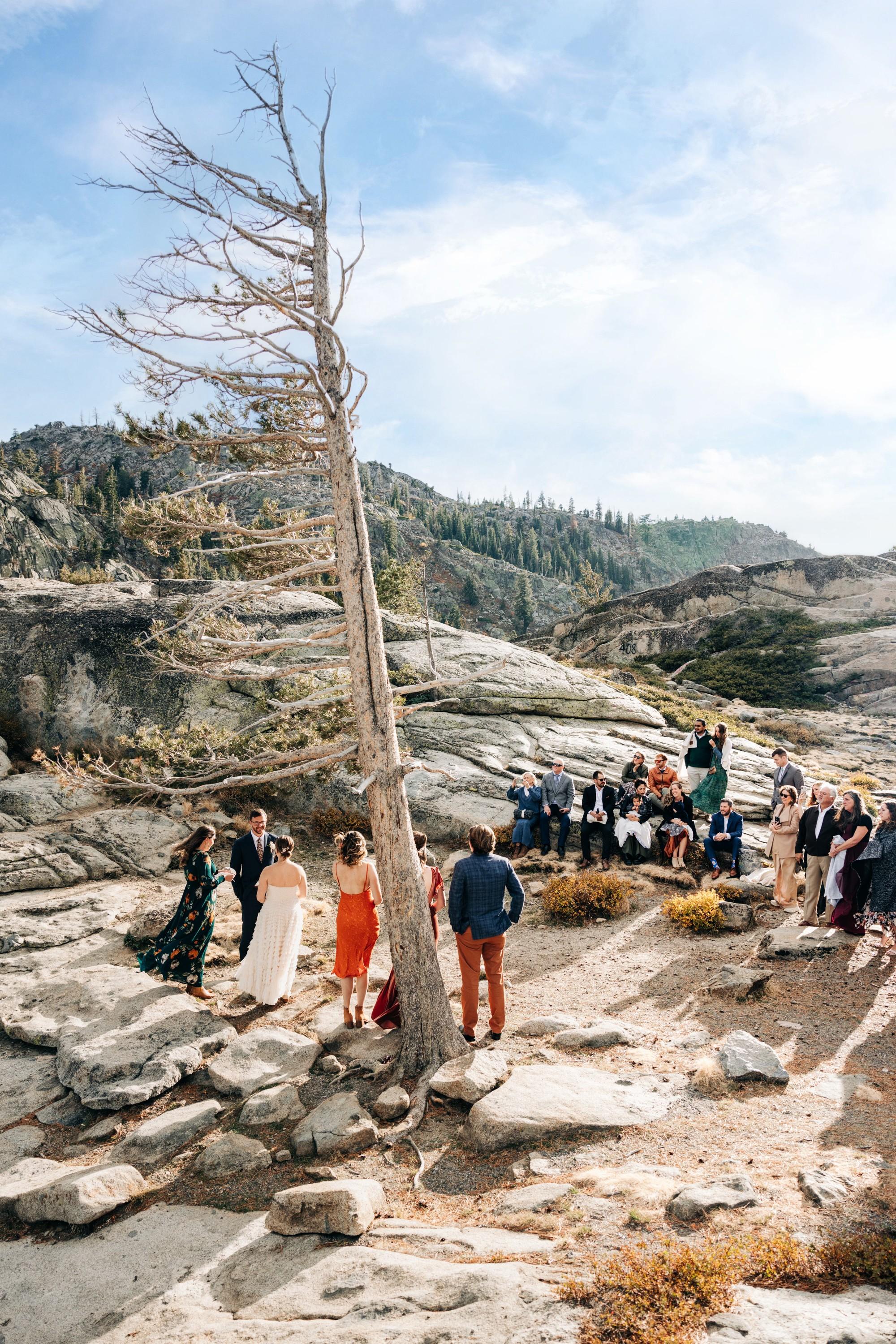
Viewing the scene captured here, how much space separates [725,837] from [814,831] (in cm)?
227

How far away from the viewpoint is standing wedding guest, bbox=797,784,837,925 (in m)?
9.97

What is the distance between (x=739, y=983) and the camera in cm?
835

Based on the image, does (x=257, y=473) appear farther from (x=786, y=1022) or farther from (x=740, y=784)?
(x=740, y=784)

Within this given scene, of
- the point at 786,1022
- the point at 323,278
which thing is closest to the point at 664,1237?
the point at 786,1022

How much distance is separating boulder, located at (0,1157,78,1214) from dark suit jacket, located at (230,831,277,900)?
3.36m

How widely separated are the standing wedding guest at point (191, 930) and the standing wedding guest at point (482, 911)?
3.22 metres

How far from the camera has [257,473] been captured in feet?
22.4

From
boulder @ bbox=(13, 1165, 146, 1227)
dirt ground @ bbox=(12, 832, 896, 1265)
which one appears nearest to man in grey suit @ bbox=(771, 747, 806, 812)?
dirt ground @ bbox=(12, 832, 896, 1265)

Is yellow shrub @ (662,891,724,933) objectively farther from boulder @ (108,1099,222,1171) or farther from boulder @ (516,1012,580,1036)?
boulder @ (108,1099,222,1171)

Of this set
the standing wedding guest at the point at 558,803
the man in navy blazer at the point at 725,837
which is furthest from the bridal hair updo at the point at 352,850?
the man in navy blazer at the point at 725,837

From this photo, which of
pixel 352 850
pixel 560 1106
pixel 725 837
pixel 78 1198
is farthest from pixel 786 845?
pixel 78 1198

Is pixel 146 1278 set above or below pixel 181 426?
below

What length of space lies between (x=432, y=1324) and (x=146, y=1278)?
2337 mm

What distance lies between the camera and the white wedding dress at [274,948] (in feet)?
27.2
